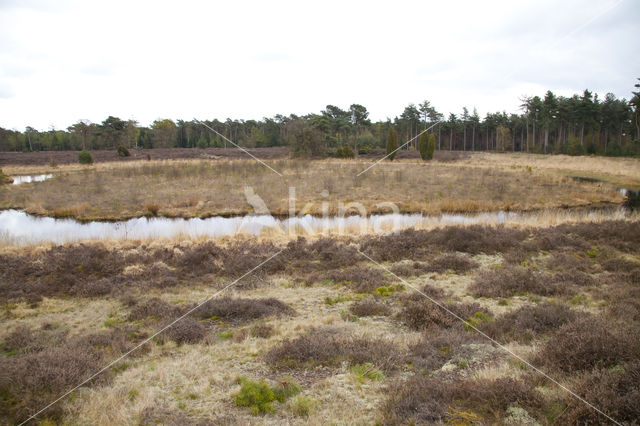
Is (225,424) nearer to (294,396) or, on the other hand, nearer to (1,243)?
(294,396)

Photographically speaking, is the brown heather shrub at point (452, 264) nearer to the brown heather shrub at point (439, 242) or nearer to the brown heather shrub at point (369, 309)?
the brown heather shrub at point (439, 242)

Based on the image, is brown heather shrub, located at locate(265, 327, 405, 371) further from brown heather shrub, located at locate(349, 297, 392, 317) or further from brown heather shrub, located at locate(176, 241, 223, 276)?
brown heather shrub, located at locate(176, 241, 223, 276)

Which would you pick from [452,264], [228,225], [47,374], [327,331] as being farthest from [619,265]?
[228,225]

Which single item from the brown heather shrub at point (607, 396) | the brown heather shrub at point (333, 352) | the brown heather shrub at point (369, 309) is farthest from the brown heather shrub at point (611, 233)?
the brown heather shrub at point (333, 352)

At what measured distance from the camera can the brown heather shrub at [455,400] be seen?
412cm

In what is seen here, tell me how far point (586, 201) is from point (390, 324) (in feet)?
74.7

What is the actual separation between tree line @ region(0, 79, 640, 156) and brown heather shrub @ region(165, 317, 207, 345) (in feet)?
142

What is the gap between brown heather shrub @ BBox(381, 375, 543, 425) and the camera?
4.12m

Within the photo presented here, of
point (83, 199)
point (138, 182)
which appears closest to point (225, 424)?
point (83, 199)

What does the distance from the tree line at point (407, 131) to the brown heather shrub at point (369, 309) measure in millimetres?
41768

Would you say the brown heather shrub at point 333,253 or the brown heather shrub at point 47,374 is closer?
the brown heather shrub at point 47,374

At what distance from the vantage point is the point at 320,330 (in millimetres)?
7008

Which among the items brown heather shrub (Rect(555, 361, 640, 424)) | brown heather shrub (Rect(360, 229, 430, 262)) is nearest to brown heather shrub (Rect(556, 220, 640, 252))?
brown heather shrub (Rect(360, 229, 430, 262))

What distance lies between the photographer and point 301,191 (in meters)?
26.8
